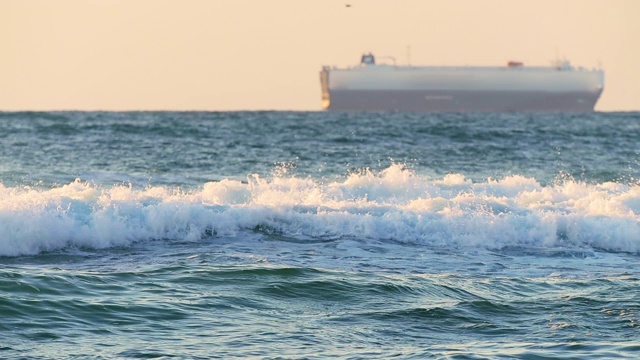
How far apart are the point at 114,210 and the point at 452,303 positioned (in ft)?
26.1

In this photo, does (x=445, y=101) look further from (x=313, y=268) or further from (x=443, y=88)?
(x=313, y=268)

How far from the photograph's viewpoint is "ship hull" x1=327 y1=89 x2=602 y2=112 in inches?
5753

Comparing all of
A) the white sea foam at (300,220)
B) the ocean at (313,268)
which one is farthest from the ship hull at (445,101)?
the white sea foam at (300,220)

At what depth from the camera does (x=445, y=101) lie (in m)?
146

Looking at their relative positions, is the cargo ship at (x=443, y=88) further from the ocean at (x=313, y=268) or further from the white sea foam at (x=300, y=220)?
the white sea foam at (x=300, y=220)

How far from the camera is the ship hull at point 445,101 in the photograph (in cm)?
14612

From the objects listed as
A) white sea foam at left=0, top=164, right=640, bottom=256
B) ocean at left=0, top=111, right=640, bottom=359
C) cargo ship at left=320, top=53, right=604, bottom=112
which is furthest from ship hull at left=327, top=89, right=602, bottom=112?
white sea foam at left=0, top=164, right=640, bottom=256

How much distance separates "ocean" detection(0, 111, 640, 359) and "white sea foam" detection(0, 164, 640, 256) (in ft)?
0.12

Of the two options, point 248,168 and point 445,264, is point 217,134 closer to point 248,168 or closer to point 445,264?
point 248,168

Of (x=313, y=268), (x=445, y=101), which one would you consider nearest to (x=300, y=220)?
(x=313, y=268)

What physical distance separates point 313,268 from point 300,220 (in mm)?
4627

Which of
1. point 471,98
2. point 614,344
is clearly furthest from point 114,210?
point 471,98

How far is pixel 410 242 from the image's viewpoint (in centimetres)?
1819

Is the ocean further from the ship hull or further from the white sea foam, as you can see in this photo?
the ship hull
